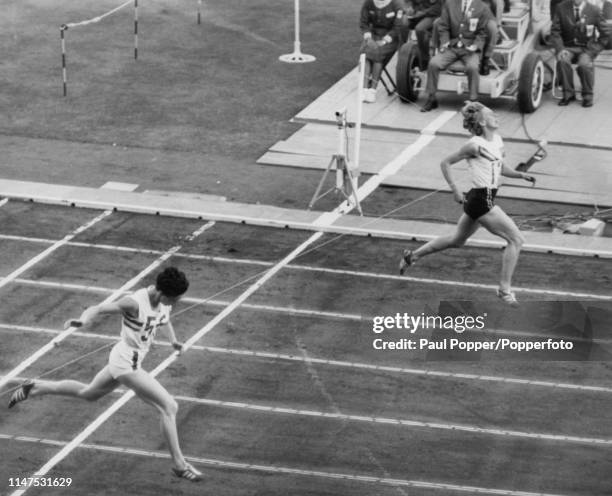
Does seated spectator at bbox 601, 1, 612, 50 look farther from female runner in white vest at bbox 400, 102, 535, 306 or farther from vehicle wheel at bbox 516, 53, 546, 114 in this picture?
female runner in white vest at bbox 400, 102, 535, 306

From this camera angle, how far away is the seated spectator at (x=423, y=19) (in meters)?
28.8

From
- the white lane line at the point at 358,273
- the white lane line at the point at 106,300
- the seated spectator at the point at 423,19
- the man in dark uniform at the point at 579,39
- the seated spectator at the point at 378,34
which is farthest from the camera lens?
the seated spectator at the point at 423,19

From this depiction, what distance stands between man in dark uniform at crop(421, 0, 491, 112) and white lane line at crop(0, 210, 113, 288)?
7.15m

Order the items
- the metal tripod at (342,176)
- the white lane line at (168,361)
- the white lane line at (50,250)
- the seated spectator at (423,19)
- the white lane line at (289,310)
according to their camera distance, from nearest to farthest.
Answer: the white lane line at (168,361)
the white lane line at (289,310)
the white lane line at (50,250)
the metal tripod at (342,176)
the seated spectator at (423,19)

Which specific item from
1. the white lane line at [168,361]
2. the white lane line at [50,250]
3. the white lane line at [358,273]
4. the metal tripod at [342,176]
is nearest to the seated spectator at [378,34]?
the metal tripod at [342,176]

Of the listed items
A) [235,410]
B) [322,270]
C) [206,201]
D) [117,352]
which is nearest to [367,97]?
[206,201]

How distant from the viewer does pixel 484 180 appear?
17.9 meters

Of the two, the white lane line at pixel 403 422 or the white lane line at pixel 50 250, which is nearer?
the white lane line at pixel 403 422

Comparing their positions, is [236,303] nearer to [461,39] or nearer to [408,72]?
[408,72]

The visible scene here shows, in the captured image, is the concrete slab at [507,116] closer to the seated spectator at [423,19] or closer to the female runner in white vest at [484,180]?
the seated spectator at [423,19]

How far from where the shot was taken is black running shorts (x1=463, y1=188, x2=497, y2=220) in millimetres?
17938

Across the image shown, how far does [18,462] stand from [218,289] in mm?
5082

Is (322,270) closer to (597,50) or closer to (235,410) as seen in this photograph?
(235,410)

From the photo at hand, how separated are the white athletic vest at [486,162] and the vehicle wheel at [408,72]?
10075 mm
